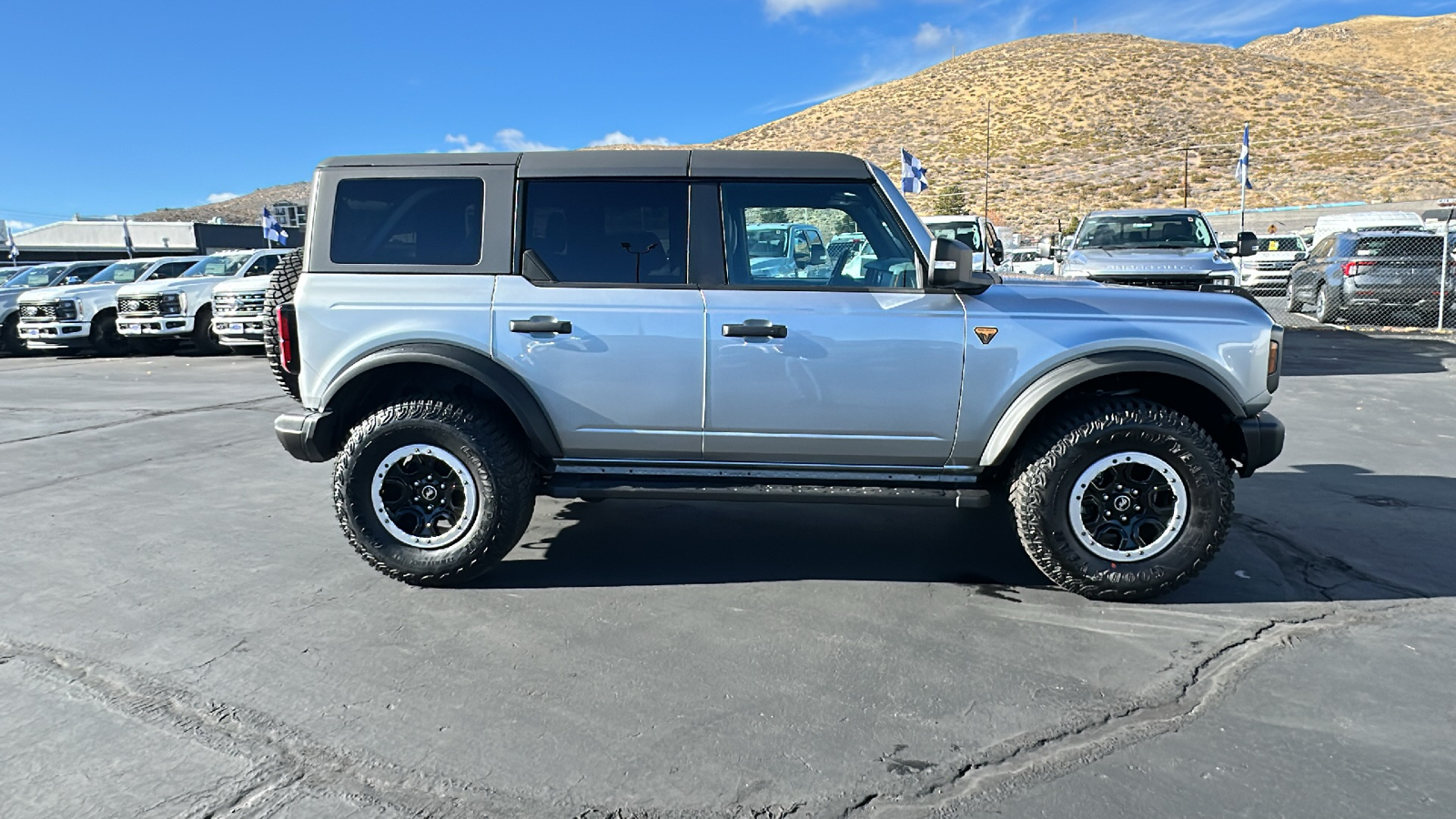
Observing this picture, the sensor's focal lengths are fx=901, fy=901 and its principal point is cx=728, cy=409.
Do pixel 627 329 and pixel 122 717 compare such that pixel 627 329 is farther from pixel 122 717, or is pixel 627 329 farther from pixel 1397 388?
pixel 1397 388

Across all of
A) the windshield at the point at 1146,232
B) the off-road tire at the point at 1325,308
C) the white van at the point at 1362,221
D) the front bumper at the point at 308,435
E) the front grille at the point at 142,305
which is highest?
the white van at the point at 1362,221

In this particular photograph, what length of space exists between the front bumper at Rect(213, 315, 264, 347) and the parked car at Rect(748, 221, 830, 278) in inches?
492

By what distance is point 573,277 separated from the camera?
4.11 m

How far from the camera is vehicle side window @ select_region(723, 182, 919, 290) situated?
4059 mm

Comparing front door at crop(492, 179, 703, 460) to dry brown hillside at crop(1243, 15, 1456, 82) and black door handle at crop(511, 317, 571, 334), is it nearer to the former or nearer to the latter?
black door handle at crop(511, 317, 571, 334)

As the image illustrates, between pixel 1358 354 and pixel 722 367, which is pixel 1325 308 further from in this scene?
pixel 722 367

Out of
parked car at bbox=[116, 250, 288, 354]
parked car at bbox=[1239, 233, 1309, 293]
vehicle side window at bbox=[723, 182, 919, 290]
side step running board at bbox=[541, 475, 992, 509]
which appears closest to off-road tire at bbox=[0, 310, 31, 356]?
parked car at bbox=[116, 250, 288, 354]

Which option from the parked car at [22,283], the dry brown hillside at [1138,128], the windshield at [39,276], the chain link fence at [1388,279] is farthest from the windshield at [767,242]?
the dry brown hillside at [1138,128]

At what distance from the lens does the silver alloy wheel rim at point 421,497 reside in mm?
4117

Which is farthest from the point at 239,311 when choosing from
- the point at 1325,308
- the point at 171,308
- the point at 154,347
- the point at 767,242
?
the point at 1325,308

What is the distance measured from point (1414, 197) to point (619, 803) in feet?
141

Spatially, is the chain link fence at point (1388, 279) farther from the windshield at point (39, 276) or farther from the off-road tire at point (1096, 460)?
the windshield at point (39, 276)

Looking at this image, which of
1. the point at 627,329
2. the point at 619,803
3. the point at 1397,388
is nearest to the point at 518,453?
the point at 627,329

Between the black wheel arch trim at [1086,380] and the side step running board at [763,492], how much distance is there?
0.27 m
